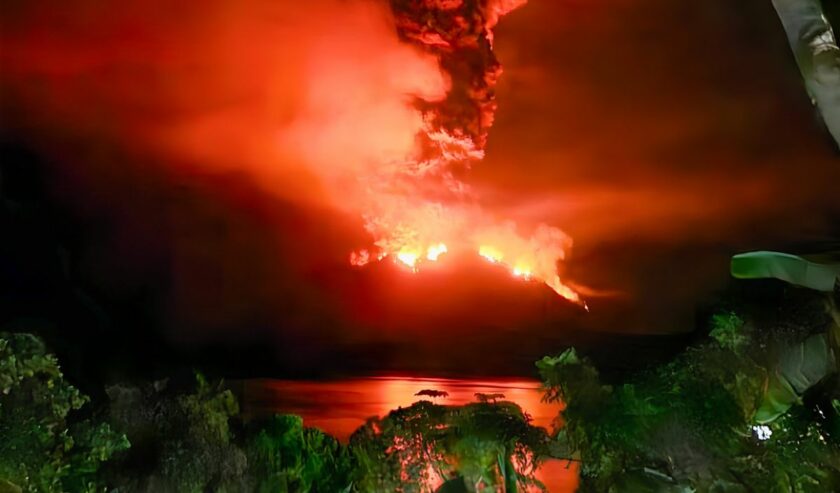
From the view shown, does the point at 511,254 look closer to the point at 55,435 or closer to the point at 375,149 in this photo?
the point at 375,149

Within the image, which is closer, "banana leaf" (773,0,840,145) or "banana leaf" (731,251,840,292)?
"banana leaf" (773,0,840,145)

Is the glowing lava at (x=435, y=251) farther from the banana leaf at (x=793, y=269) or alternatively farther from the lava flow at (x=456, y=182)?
the banana leaf at (x=793, y=269)

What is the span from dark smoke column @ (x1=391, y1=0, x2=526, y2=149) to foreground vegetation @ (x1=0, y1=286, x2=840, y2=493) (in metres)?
2.03

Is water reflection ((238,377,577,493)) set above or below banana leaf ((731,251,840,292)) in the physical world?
below

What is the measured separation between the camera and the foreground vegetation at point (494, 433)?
3.79m

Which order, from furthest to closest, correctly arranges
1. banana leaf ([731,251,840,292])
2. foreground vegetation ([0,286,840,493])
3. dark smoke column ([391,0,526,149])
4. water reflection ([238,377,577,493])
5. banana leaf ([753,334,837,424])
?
dark smoke column ([391,0,526,149]), water reflection ([238,377,577,493]), banana leaf ([753,334,837,424]), foreground vegetation ([0,286,840,493]), banana leaf ([731,251,840,292])

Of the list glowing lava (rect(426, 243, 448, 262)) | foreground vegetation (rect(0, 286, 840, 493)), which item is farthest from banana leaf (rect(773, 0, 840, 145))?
glowing lava (rect(426, 243, 448, 262))

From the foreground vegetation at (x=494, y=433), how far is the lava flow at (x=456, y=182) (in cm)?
95

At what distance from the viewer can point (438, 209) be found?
557 centimetres

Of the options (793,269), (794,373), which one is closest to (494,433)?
(794,373)

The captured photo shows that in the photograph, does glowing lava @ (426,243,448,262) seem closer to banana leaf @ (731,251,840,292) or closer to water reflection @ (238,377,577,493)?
water reflection @ (238,377,577,493)

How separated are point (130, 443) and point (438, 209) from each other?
2.83 m

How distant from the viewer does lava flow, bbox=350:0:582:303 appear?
18.2ft

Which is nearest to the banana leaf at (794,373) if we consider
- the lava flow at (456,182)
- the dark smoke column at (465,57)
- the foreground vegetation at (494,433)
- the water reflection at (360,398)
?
the foreground vegetation at (494,433)
